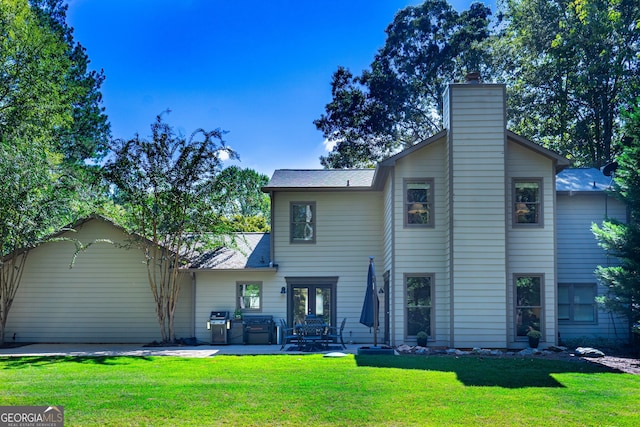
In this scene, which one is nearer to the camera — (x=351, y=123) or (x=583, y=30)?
(x=583, y=30)

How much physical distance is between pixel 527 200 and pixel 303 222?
6.34m

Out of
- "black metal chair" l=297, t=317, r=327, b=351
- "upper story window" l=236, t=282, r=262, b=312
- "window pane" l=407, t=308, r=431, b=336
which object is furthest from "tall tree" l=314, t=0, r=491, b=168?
"black metal chair" l=297, t=317, r=327, b=351

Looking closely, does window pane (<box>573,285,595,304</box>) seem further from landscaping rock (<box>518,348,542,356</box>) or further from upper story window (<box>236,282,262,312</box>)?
upper story window (<box>236,282,262,312</box>)

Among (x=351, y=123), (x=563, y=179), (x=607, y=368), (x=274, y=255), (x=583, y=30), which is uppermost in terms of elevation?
(x=583, y=30)

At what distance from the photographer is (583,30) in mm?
25547

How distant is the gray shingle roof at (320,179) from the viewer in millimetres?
18703

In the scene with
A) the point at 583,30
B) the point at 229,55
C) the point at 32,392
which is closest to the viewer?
the point at 32,392

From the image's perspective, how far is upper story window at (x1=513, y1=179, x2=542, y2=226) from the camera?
1608 cm

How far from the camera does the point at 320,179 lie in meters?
19.4

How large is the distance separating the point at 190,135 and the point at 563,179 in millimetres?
10822

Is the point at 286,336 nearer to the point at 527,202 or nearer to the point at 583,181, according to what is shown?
the point at 527,202

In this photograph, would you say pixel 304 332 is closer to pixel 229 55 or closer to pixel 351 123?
pixel 229 55

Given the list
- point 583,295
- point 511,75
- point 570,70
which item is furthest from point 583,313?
point 511,75

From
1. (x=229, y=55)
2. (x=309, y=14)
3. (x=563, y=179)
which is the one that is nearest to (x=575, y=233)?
(x=563, y=179)
